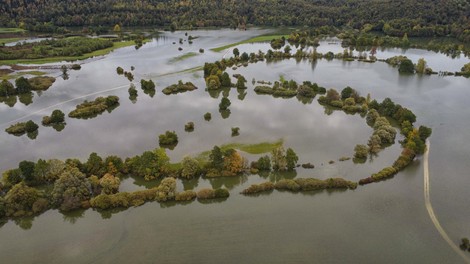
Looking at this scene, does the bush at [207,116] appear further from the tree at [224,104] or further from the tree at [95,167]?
the tree at [95,167]

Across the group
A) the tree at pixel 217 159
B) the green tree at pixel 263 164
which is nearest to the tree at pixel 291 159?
the green tree at pixel 263 164

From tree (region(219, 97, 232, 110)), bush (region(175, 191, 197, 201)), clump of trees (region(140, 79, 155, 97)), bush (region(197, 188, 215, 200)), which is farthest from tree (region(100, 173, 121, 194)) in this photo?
clump of trees (region(140, 79, 155, 97))

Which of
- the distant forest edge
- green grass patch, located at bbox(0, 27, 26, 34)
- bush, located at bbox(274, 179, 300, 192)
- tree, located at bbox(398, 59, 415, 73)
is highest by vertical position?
the distant forest edge

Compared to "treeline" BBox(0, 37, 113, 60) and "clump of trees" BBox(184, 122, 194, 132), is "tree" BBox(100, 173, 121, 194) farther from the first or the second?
"treeline" BBox(0, 37, 113, 60)

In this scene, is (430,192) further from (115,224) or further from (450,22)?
(450,22)

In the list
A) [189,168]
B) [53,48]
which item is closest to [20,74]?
[53,48]
